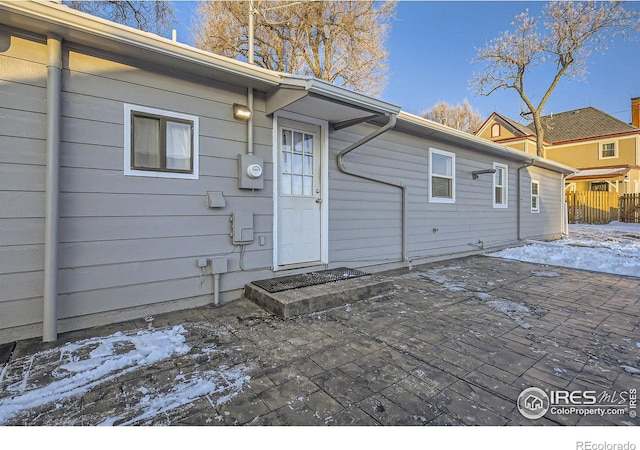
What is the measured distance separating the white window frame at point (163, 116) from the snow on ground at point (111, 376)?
1413 millimetres

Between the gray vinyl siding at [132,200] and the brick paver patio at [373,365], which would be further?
the gray vinyl siding at [132,200]

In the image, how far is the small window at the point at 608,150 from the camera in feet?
56.6

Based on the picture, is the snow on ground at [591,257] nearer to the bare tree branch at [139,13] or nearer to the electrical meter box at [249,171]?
the electrical meter box at [249,171]

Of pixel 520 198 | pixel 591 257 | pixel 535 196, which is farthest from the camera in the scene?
pixel 535 196

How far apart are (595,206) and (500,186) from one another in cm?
1157

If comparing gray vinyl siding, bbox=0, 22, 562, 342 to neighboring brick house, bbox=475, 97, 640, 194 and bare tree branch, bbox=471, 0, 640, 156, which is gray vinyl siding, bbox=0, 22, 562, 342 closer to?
bare tree branch, bbox=471, 0, 640, 156

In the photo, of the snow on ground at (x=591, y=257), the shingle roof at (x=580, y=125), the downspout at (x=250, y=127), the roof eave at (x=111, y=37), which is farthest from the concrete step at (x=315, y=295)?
the shingle roof at (x=580, y=125)

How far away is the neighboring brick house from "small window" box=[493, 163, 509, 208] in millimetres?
11647

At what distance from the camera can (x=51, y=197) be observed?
2.32 meters

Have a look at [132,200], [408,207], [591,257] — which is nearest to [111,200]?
[132,200]

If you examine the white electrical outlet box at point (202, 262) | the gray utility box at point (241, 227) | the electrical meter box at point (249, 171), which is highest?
the electrical meter box at point (249, 171)

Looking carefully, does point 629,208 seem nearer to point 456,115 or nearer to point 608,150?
point 608,150

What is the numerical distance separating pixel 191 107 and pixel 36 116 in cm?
119

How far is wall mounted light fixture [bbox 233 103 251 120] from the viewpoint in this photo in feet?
10.7
